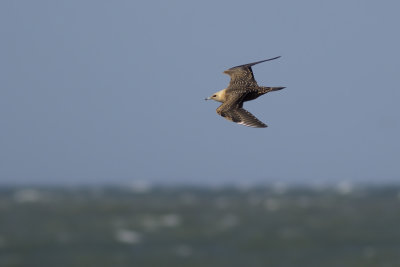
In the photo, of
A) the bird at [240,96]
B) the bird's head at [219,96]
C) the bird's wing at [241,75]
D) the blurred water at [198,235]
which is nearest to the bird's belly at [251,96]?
the bird at [240,96]

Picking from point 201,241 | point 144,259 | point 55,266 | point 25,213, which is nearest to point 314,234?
point 201,241

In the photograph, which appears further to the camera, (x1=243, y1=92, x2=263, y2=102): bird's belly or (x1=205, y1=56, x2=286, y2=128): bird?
(x1=243, y1=92, x2=263, y2=102): bird's belly

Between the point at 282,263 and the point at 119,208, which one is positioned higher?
the point at 119,208

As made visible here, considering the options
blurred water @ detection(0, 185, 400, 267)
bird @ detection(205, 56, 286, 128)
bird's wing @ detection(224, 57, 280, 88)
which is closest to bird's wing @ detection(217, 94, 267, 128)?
bird @ detection(205, 56, 286, 128)

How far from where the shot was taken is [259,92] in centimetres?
1098

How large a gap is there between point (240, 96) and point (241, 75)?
1.36 m

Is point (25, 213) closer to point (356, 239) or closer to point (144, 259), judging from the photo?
point (144, 259)

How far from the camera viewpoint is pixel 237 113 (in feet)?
34.9

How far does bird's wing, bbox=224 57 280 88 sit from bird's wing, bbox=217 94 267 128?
2.57ft

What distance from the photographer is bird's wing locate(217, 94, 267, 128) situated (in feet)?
33.5

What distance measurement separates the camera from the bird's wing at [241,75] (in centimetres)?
1191

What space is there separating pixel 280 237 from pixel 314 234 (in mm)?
2979

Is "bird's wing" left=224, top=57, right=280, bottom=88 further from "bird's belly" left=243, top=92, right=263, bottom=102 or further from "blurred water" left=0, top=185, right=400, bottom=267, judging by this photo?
"blurred water" left=0, top=185, right=400, bottom=267

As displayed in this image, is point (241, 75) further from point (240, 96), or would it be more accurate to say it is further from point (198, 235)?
point (198, 235)
